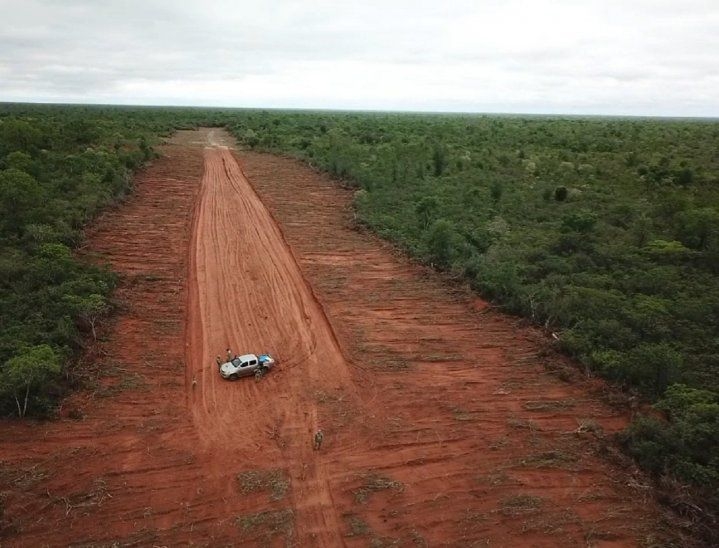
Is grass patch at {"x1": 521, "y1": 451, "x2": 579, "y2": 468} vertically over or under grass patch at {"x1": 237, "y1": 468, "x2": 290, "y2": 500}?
over

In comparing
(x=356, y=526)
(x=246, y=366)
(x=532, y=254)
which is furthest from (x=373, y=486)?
(x=532, y=254)

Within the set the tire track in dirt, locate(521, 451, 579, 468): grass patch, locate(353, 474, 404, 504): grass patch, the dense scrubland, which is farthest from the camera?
the dense scrubland

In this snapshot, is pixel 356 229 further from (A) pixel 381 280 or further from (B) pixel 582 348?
(B) pixel 582 348

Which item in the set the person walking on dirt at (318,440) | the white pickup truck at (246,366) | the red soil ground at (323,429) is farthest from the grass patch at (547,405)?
the white pickup truck at (246,366)

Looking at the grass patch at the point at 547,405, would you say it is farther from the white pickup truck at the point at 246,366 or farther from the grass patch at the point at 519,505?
the white pickup truck at the point at 246,366

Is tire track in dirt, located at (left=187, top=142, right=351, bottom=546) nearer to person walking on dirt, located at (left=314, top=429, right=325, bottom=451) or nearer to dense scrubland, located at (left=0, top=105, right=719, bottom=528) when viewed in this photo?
person walking on dirt, located at (left=314, top=429, right=325, bottom=451)

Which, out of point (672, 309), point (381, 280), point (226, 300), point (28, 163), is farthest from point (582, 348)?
point (28, 163)

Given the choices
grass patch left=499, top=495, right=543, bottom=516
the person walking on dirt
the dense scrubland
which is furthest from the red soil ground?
the dense scrubland

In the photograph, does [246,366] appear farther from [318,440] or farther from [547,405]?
[547,405]
